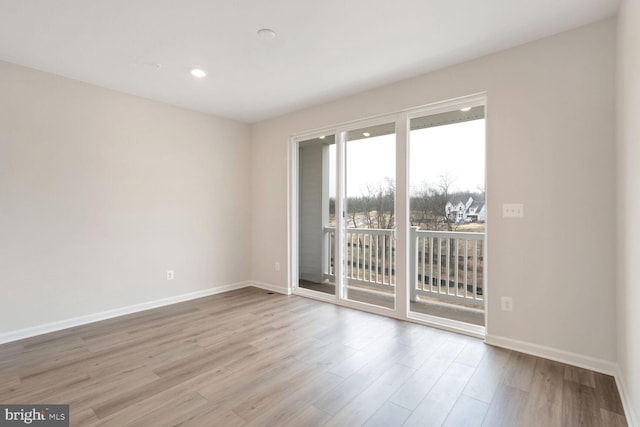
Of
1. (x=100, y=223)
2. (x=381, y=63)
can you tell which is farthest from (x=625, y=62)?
(x=100, y=223)

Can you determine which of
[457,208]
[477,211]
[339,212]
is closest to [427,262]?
[457,208]

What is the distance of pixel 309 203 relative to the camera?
470 centimetres

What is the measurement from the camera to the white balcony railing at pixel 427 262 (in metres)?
3.59

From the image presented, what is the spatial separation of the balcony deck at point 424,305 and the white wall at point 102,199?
190cm

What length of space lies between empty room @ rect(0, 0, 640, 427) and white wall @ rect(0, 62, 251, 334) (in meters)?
0.02

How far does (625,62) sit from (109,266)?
477 centimetres

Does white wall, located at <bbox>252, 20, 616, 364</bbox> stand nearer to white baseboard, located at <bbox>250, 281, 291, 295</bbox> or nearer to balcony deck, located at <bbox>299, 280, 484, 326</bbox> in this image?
balcony deck, located at <bbox>299, 280, 484, 326</bbox>

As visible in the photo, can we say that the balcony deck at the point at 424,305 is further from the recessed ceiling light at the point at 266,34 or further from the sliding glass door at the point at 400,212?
the recessed ceiling light at the point at 266,34

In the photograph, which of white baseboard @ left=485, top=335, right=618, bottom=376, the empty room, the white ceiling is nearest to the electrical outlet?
the empty room

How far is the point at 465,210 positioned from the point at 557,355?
1.44 m

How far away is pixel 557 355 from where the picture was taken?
7.79ft

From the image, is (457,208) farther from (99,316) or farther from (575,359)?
(99,316)

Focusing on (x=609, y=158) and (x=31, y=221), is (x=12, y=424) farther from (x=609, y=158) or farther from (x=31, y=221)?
(x=609, y=158)
